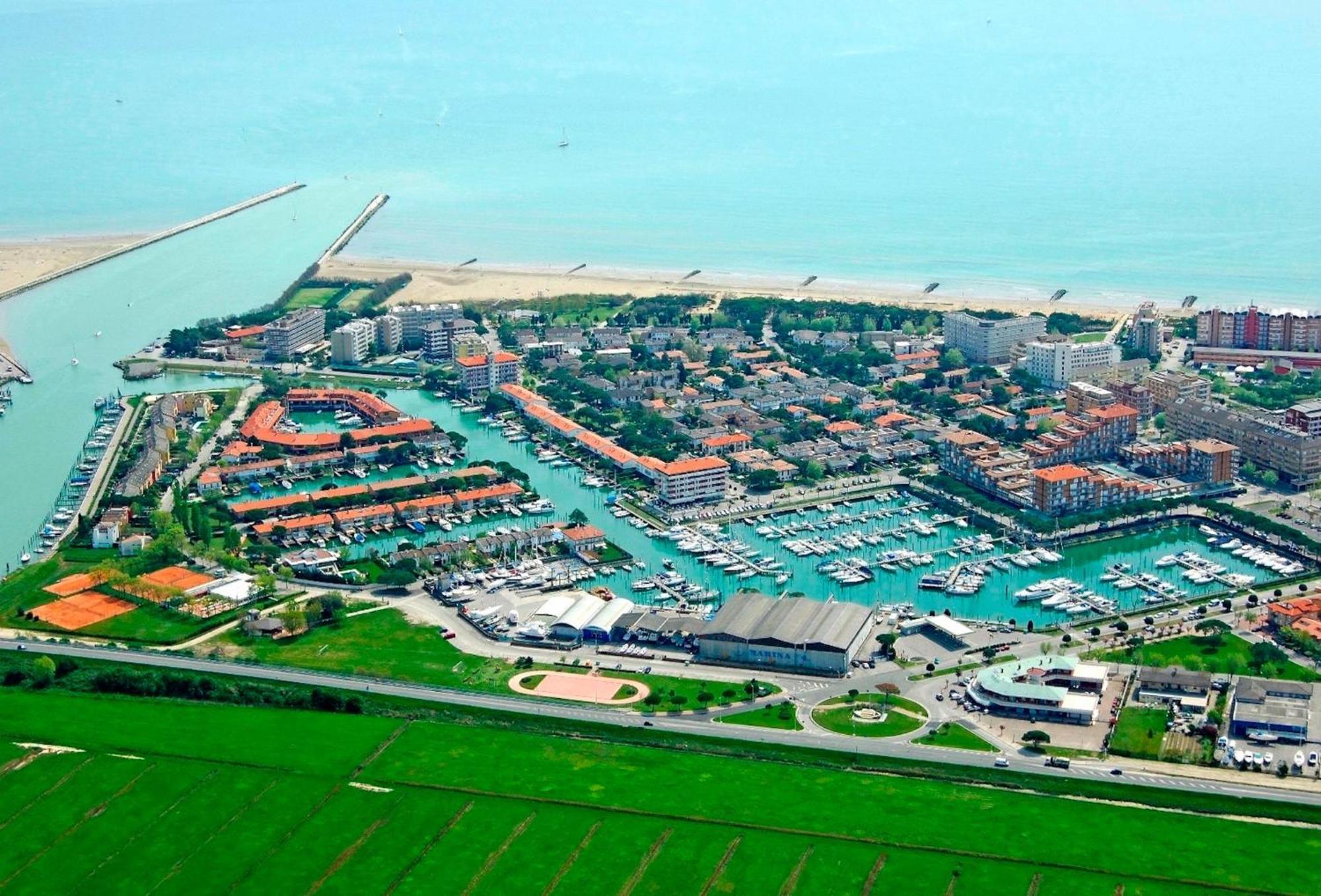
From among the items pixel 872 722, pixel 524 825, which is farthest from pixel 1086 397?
pixel 524 825

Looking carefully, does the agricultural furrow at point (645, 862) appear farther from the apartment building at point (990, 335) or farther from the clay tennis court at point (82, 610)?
the apartment building at point (990, 335)

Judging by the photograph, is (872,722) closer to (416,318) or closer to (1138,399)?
(1138,399)

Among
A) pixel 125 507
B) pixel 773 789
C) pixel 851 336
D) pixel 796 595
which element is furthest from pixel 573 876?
pixel 851 336

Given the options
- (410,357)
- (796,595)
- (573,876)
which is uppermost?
(410,357)

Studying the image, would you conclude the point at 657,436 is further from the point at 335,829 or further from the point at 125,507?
the point at 335,829

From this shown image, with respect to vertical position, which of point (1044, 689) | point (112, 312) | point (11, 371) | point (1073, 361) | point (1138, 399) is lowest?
point (1044, 689)

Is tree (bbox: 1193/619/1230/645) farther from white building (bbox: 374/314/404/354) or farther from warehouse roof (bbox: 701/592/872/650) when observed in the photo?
white building (bbox: 374/314/404/354)
